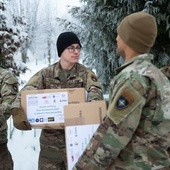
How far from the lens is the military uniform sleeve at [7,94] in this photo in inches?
98.4

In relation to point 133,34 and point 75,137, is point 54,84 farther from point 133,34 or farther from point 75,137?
point 133,34

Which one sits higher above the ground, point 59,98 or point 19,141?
point 59,98

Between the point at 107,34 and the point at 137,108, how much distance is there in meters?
4.03

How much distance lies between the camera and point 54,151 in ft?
8.46

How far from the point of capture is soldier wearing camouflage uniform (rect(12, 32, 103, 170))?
2.57 meters

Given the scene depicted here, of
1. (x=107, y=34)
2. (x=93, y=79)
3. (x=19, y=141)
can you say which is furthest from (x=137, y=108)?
(x=19, y=141)

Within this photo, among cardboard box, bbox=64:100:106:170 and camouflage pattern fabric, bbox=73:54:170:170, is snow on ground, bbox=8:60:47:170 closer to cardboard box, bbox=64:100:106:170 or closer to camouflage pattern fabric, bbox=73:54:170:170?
cardboard box, bbox=64:100:106:170

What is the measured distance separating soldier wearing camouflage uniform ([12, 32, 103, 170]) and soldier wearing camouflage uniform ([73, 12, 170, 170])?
1077 mm

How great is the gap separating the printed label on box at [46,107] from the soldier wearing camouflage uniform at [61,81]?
0.28m

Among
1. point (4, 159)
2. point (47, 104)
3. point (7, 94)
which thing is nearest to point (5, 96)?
point (7, 94)

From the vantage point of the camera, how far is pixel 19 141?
5352 mm

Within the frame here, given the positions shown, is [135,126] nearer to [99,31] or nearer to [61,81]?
[61,81]

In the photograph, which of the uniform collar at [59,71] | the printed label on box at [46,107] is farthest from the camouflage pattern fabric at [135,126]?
the uniform collar at [59,71]

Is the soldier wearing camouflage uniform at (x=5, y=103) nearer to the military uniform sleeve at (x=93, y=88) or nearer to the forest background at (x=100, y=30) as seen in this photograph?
the military uniform sleeve at (x=93, y=88)
